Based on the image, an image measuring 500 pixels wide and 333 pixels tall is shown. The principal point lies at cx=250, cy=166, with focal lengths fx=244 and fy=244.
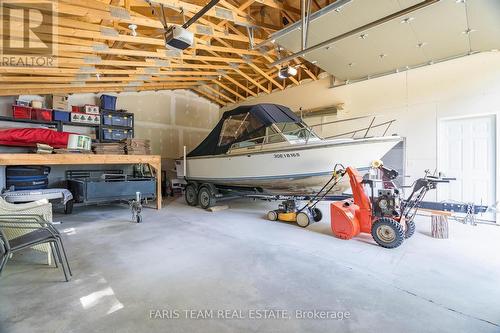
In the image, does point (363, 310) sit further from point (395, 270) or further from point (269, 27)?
point (269, 27)

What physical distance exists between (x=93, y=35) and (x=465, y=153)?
7.41 meters

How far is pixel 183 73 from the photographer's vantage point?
6.81 m

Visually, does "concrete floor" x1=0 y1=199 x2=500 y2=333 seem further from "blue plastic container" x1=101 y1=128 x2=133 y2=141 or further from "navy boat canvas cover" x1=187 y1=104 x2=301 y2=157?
"blue plastic container" x1=101 y1=128 x2=133 y2=141

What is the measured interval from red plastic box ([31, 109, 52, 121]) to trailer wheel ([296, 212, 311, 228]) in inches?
275

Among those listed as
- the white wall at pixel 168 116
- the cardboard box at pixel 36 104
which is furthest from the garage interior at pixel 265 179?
the white wall at pixel 168 116

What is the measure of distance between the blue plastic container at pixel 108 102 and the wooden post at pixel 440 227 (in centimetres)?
864

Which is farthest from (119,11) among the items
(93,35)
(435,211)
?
(435,211)

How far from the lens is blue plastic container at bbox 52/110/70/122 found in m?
6.64

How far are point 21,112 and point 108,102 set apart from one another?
6.82 ft

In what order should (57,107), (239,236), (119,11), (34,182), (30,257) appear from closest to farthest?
1. (30,257)
2. (119,11)
3. (239,236)
4. (34,182)
5. (57,107)

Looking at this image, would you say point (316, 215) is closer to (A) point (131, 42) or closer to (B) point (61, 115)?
(A) point (131, 42)

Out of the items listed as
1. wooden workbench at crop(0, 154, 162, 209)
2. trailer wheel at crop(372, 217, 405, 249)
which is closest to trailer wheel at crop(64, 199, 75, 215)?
wooden workbench at crop(0, 154, 162, 209)

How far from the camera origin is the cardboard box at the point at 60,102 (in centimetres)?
666

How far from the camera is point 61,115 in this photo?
6746 mm
